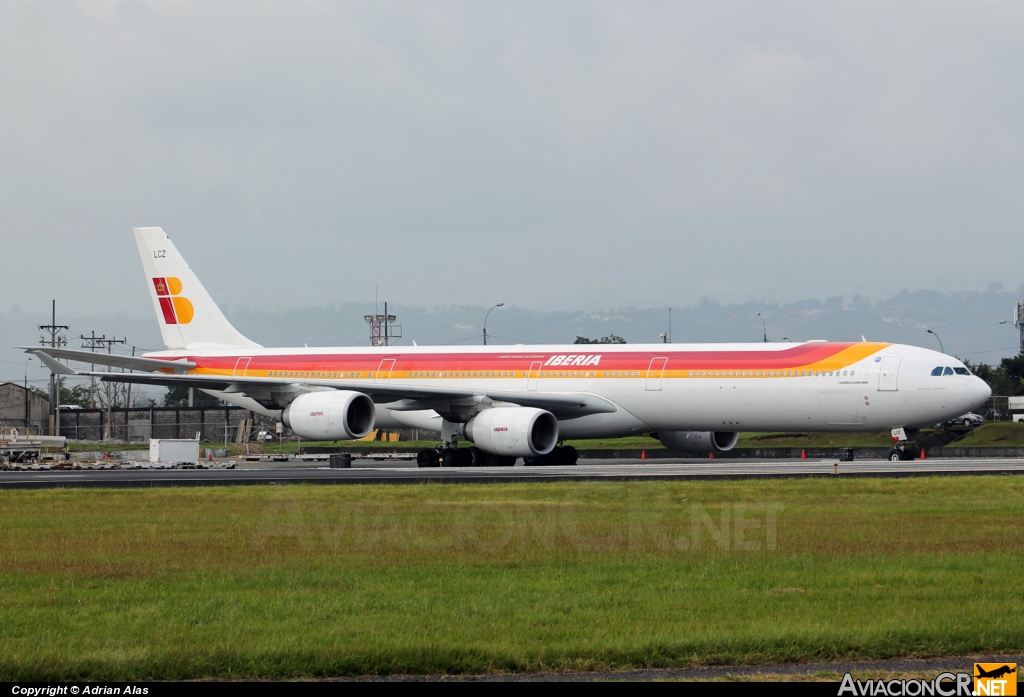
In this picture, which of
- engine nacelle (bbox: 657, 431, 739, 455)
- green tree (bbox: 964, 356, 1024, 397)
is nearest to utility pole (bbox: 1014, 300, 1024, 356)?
green tree (bbox: 964, 356, 1024, 397)

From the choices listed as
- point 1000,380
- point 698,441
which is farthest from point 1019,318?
point 698,441

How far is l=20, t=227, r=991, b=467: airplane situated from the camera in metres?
32.0

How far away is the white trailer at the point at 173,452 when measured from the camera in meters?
39.2

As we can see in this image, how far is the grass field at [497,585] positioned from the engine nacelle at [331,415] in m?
14.7

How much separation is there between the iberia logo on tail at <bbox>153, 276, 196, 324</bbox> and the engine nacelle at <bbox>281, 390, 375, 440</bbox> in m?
9.70

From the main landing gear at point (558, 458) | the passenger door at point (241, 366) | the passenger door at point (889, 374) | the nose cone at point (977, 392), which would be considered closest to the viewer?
the nose cone at point (977, 392)

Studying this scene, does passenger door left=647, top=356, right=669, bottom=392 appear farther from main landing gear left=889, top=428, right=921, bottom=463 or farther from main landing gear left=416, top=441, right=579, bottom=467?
main landing gear left=889, top=428, right=921, bottom=463

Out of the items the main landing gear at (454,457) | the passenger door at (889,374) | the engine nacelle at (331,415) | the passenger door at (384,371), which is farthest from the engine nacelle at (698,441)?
the engine nacelle at (331,415)

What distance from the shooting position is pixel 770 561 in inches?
481

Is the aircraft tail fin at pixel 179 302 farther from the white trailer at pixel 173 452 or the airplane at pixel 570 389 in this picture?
the white trailer at pixel 173 452

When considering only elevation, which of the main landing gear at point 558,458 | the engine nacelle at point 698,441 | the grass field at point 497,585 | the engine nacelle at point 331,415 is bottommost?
the main landing gear at point 558,458

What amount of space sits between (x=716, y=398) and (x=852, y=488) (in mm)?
11563

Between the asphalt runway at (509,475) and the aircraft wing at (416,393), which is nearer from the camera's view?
the asphalt runway at (509,475)

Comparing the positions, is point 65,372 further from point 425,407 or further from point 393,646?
point 393,646
